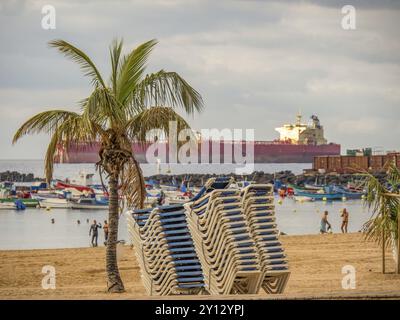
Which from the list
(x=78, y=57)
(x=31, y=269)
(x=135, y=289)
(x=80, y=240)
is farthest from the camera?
(x=80, y=240)

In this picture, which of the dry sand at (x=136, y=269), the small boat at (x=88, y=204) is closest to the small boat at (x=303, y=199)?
the small boat at (x=88, y=204)

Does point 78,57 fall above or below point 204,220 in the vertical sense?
above

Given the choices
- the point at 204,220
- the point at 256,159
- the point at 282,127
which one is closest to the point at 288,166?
the point at 282,127

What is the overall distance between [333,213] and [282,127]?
85.2 m

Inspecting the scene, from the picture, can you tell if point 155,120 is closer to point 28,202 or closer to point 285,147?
point 28,202

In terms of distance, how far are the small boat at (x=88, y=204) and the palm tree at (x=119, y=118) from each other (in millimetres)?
53669

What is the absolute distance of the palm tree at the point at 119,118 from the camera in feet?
49.0

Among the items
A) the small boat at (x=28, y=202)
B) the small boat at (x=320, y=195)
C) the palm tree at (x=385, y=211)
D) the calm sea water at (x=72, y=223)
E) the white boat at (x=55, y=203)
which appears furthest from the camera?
the small boat at (x=320, y=195)

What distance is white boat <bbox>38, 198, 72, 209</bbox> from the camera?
70938 millimetres

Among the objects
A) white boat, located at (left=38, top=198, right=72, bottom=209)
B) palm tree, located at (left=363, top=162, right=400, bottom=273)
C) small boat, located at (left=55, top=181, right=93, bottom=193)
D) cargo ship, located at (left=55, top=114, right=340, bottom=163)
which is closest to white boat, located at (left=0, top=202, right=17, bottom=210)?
white boat, located at (left=38, top=198, right=72, bottom=209)

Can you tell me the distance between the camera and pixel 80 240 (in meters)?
42.5

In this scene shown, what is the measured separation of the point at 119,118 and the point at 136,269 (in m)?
6.40

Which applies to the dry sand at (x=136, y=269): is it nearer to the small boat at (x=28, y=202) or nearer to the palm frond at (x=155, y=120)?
the palm frond at (x=155, y=120)
